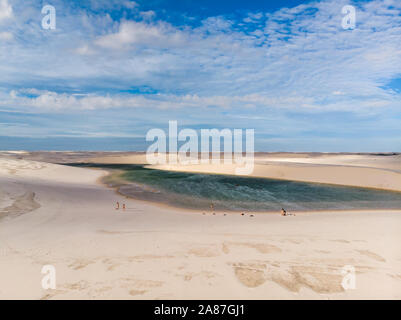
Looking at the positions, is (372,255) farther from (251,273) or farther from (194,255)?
(194,255)

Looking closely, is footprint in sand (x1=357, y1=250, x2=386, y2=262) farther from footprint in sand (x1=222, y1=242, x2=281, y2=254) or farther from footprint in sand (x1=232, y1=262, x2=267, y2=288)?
footprint in sand (x1=232, y1=262, x2=267, y2=288)

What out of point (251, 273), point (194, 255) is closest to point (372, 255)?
point (251, 273)

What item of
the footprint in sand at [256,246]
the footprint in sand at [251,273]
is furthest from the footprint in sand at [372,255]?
the footprint in sand at [251,273]

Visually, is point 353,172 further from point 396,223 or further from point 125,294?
point 125,294

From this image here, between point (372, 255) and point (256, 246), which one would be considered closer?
point (372, 255)

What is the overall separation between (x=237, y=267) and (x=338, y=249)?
3546 millimetres

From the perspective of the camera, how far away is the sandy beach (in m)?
5.15

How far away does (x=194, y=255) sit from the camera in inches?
272

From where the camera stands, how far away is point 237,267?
20.3ft

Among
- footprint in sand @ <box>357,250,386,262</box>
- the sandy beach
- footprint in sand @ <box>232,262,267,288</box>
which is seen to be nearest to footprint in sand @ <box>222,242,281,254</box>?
the sandy beach

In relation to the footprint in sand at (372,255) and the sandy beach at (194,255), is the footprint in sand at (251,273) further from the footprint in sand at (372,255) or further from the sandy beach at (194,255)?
the footprint in sand at (372,255)

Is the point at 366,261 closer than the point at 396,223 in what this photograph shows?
Yes
